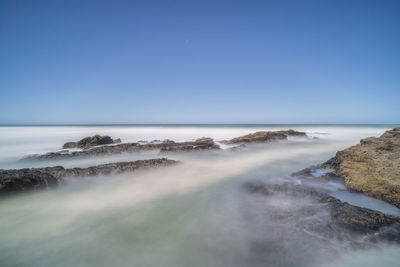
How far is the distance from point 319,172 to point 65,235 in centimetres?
581

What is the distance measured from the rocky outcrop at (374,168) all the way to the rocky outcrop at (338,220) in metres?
0.96

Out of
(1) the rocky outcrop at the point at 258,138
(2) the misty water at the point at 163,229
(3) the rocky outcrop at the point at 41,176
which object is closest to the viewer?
(2) the misty water at the point at 163,229

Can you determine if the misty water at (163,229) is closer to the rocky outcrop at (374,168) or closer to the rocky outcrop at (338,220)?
the rocky outcrop at (338,220)


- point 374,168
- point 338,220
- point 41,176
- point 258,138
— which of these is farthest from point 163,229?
point 258,138

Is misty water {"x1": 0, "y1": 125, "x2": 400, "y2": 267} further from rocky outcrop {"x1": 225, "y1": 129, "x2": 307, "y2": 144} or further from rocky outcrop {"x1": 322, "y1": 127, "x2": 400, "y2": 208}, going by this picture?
rocky outcrop {"x1": 225, "y1": 129, "x2": 307, "y2": 144}

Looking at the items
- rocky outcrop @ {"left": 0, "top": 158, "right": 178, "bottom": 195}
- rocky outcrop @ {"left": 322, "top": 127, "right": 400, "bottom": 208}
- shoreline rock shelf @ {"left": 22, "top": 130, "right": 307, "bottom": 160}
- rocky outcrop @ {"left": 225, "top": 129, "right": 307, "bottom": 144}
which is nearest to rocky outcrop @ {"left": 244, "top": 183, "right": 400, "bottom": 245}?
rocky outcrop @ {"left": 322, "top": 127, "right": 400, "bottom": 208}

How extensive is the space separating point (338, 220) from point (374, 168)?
2807mm

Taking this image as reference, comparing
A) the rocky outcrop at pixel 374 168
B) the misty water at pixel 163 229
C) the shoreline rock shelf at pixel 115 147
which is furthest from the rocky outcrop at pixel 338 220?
the shoreline rock shelf at pixel 115 147

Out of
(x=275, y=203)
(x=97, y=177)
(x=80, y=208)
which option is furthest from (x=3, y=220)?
(x=275, y=203)

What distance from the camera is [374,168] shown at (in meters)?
4.24

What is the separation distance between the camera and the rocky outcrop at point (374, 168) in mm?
3303

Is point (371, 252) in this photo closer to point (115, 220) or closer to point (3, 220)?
point (115, 220)

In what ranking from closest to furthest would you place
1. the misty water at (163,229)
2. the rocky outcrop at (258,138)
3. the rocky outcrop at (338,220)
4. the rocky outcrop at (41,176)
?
1. the misty water at (163,229)
2. the rocky outcrop at (338,220)
3. the rocky outcrop at (41,176)
4. the rocky outcrop at (258,138)

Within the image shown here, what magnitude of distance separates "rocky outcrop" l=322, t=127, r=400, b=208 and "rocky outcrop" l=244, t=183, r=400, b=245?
0.96 metres
